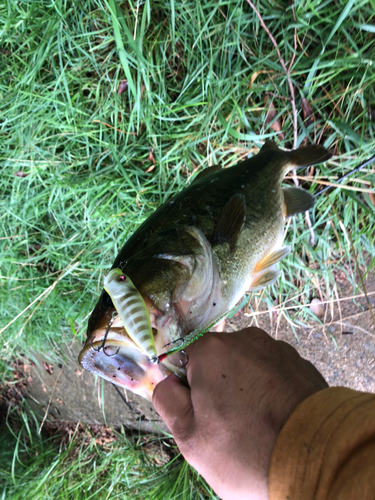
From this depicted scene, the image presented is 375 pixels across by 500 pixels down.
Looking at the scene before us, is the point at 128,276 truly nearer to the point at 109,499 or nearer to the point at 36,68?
the point at 36,68

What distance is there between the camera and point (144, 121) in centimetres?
286

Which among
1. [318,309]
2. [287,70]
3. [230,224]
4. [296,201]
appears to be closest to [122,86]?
[287,70]

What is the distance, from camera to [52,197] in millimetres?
3191

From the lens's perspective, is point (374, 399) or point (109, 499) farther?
point (109, 499)

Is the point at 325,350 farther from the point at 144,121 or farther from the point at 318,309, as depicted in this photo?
the point at 144,121

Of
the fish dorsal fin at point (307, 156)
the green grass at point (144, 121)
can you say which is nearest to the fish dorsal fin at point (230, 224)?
the fish dorsal fin at point (307, 156)

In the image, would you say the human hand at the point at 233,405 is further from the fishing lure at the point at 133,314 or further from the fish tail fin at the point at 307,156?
the fish tail fin at the point at 307,156

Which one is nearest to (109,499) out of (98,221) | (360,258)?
(98,221)

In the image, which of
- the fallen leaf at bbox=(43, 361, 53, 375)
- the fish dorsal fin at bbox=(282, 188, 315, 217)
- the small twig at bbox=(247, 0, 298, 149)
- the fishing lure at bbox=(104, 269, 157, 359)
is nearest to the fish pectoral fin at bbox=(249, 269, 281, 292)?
the fish dorsal fin at bbox=(282, 188, 315, 217)

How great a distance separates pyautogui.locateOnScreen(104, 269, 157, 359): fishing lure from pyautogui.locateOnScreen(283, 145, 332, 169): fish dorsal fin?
1.59m

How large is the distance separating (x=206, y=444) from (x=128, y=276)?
75cm

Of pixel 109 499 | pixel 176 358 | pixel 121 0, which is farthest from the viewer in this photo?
pixel 109 499

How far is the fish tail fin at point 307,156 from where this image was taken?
7.31ft

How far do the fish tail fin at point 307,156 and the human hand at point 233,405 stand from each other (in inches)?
52.2
